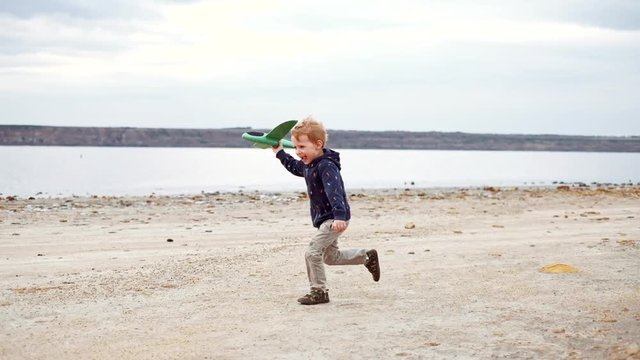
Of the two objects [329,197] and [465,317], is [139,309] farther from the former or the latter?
[465,317]

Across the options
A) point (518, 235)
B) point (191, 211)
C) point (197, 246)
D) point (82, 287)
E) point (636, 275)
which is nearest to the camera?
point (82, 287)

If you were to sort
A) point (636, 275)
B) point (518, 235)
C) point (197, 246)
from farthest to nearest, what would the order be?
point (518, 235)
point (197, 246)
point (636, 275)

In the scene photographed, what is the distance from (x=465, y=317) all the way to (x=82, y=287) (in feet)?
11.9

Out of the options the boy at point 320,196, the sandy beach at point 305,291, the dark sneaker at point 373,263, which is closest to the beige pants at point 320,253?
the boy at point 320,196

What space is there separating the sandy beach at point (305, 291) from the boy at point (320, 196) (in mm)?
294

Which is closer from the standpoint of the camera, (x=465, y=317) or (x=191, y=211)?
(x=465, y=317)

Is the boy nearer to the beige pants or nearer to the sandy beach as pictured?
the beige pants

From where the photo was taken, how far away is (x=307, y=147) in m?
7.24

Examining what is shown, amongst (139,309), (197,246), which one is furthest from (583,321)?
(197,246)

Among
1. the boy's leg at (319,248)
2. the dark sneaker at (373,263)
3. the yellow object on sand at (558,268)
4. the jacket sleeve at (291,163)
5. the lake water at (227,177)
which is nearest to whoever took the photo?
the boy's leg at (319,248)

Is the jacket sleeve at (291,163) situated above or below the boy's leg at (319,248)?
above

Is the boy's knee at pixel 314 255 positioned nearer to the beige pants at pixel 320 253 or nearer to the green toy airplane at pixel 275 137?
the beige pants at pixel 320 253

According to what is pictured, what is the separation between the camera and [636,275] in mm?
8352

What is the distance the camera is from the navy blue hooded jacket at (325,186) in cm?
714
